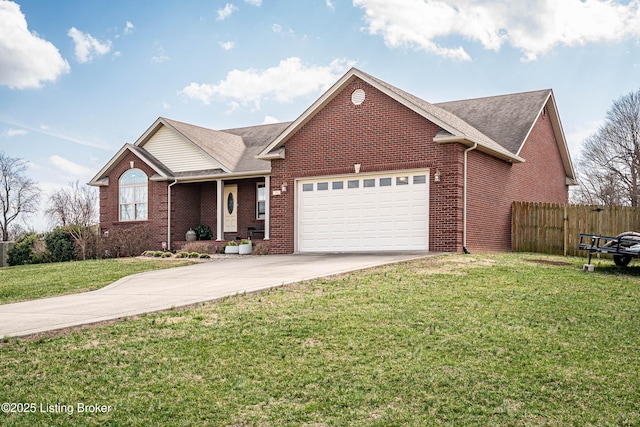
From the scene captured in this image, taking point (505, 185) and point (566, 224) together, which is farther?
point (505, 185)

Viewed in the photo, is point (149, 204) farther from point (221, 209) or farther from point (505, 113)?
point (505, 113)

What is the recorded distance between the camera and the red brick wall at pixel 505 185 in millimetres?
19781

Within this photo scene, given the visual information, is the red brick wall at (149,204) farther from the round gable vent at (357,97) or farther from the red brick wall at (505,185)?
the red brick wall at (505,185)

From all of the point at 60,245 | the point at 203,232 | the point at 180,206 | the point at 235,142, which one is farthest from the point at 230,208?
the point at 60,245

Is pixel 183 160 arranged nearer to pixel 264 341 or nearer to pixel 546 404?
pixel 264 341

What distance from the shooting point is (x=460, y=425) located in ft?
19.7

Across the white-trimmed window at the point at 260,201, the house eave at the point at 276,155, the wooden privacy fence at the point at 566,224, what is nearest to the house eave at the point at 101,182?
the white-trimmed window at the point at 260,201

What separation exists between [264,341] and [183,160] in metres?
20.2

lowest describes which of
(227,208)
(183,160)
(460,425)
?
(460,425)

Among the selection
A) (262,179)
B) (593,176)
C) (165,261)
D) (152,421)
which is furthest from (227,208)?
(593,176)

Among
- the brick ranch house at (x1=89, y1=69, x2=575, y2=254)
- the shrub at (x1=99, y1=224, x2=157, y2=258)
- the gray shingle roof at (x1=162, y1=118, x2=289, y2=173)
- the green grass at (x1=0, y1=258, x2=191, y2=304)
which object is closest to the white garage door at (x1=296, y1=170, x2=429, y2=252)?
the brick ranch house at (x1=89, y1=69, x2=575, y2=254)

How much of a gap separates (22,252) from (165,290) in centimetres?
1749

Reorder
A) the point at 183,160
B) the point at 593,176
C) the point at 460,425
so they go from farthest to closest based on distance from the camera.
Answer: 1. the point at 593,176
2. the point at 183,160
3. the point at 460,425

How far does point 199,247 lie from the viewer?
25469 millimetres
